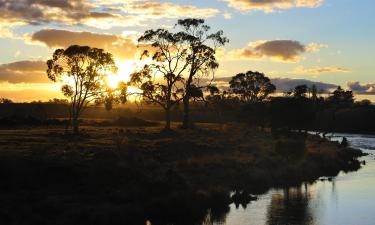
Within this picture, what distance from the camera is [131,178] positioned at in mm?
47625

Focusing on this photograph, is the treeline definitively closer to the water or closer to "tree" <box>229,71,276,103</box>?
"tree" <box>229,71,276,103</box>

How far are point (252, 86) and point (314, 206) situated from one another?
99.2 m

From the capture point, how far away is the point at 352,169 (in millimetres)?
76625

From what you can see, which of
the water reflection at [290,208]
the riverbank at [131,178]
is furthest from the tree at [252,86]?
the water reflection at [290,208]

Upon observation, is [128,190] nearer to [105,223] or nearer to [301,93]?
[105,223]

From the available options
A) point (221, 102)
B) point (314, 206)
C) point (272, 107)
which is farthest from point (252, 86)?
point (314, 206)

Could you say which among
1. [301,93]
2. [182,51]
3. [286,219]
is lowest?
[286,219]

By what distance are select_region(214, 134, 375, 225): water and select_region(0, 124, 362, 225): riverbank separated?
2.08 meters

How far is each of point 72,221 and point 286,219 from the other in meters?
17.5

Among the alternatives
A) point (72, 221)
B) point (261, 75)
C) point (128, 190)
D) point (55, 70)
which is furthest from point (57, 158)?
point (261, 75)

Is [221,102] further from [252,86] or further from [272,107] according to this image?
[272,107]

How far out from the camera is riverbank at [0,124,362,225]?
39250 mm

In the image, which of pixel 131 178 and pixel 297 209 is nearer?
pixel 297 209

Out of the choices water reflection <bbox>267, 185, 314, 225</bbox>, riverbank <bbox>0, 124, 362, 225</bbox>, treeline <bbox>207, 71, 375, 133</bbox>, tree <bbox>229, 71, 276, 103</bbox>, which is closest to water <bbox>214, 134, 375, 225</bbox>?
water reflection <bbox>267, 185, 314, 225</bbox>
